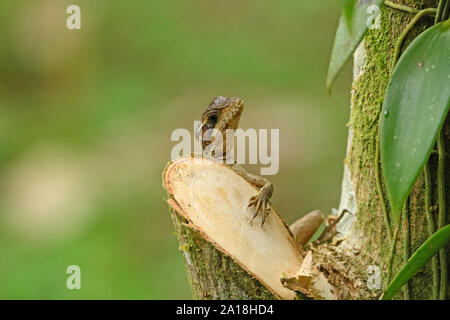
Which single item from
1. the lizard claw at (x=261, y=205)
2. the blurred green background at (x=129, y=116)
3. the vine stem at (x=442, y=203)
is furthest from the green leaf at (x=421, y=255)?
the blurred green background at (x=129, y=116)

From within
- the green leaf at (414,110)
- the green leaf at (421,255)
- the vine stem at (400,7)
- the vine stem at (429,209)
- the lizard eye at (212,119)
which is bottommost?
the green leaf at (421,255)

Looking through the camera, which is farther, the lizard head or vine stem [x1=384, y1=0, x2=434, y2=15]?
the lizard head

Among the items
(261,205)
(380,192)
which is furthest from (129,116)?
(380,192)

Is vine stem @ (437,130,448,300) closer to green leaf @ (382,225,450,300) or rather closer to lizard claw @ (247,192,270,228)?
green leaf @ (382,225,450,300)

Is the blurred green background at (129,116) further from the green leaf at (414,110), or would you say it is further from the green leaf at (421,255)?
the green leaf at (414,110)

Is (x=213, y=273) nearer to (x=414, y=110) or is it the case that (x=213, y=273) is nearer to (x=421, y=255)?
(x=421, y=255)

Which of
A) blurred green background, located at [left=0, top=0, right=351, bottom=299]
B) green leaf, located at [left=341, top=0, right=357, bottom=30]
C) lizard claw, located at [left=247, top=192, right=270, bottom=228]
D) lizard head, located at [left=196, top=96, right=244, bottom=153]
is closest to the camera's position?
green leaf, located at [left=341, top=0, right=357, bottom=30]

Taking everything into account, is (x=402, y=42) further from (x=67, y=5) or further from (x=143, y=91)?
(x=67, y=5)

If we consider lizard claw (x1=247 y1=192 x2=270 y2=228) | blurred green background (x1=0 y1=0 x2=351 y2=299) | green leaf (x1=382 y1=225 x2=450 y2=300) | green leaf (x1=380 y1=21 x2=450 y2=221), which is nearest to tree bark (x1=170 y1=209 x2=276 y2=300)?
lizard claw (x1=247 y1=192 x2=270 y2=228)
